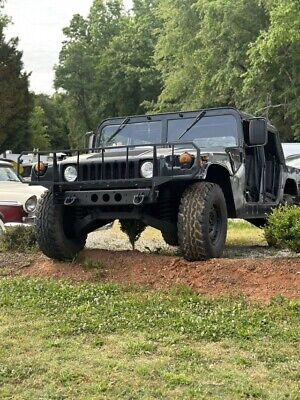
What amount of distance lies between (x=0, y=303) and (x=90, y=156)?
2.04 m

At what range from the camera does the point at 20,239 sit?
28.1 feet

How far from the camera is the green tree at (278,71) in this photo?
28594 mm

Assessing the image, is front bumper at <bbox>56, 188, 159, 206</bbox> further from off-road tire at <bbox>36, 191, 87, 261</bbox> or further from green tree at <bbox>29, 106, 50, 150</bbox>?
green tree at <bbox>29, 106, 50, 150</bbox>

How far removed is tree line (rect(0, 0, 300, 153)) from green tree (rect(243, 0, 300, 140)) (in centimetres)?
5

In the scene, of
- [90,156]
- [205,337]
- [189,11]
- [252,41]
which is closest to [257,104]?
[252,41]

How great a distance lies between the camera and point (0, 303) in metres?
5.70

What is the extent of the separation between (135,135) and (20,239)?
6.60 ft

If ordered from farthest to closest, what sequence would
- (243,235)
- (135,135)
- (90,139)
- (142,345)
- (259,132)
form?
(243,235) < (90,139) < (135,135) < (259,132) < (142,345)

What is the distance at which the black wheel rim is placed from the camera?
672 cm

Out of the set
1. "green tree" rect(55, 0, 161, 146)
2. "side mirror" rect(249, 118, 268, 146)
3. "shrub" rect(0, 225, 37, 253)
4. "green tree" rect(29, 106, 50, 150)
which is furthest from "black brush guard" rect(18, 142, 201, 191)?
"green tree" rect(29, 106, 50, 150)

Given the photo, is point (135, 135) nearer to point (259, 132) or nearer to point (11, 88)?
point (259, 132)

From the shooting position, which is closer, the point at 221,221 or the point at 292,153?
the point at 221,221

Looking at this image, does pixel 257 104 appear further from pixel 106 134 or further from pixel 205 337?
pixel 205 337

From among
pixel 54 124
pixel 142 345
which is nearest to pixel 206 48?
pixel 142 345
